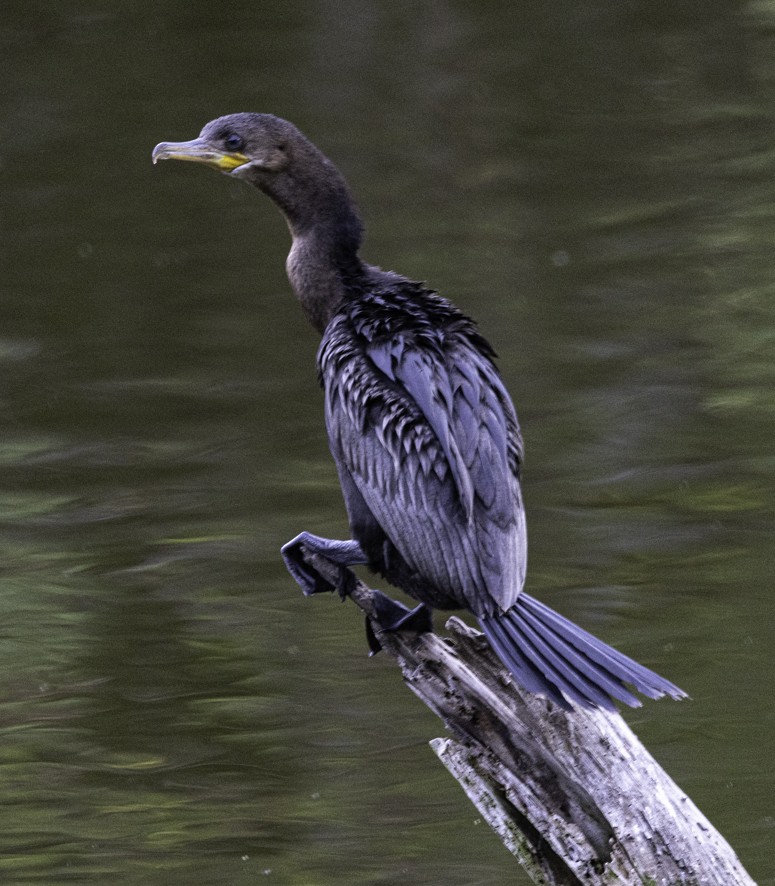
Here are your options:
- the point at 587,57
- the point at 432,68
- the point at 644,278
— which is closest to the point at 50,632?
the point at 644,278

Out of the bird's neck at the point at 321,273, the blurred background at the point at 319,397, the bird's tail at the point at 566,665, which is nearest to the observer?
the bird's tail at the point at 566,665

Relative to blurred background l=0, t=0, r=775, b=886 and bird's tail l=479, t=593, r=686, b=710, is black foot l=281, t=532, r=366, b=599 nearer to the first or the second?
bird's tail l=479, t=593, r=686, b=710

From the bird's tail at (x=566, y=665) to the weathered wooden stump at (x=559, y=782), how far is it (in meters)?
0.12

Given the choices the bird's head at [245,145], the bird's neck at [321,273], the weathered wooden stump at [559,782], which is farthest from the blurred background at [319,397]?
the bird's head at [245,145]

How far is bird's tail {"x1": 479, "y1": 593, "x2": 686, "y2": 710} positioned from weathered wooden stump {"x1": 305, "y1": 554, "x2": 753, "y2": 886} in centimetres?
12

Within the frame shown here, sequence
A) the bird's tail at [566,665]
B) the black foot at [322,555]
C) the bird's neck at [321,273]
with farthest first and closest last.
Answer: the bird's neck at [321,273] → the black foot at [322,555] → the bird's tail at [566,665]

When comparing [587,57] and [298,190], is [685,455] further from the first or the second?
[587,57]

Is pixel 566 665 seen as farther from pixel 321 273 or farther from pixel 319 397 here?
pixel 319 397

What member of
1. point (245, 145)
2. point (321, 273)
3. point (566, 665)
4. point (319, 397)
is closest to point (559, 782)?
point (566, 665)

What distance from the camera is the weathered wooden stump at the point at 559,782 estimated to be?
7.99 ft

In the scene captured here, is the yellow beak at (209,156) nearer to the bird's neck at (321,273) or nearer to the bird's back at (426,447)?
the bird's neck at (321,273)

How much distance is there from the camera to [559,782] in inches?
98.3

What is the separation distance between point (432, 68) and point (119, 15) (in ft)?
5.68

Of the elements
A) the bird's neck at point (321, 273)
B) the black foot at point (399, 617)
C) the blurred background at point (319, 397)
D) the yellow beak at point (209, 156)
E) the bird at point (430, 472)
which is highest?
the yellow beak at point (209, 156)
